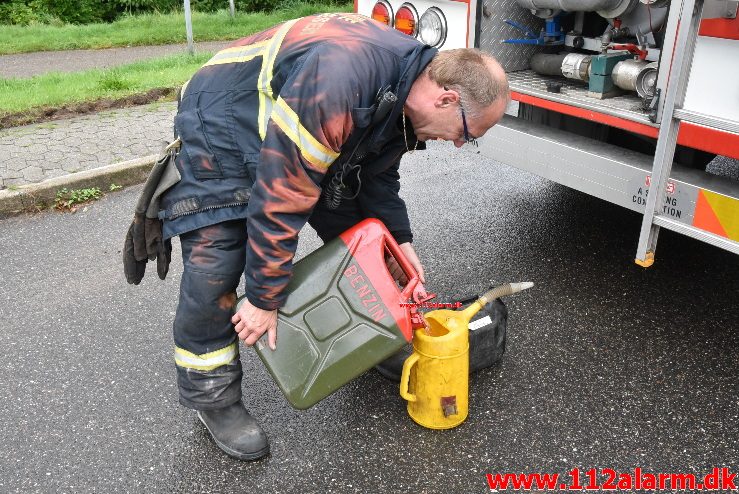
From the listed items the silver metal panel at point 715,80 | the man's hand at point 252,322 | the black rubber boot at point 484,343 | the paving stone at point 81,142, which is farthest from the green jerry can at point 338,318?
the paving stone at point 81,142

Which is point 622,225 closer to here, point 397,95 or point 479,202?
point 479,202

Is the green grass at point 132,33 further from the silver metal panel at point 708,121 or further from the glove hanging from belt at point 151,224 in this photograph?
the silver metal panel at point 708,121

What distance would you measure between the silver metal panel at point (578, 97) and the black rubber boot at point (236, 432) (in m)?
1.79

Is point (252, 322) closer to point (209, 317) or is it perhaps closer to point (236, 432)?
point (209, 317)

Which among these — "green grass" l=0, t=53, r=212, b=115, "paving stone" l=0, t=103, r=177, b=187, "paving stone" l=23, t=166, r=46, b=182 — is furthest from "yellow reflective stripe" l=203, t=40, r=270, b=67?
"green grass" l=0, t=53, r=212, b=115

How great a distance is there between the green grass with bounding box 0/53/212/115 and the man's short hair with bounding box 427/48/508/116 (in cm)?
468

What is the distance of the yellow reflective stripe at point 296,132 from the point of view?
5.75 feet

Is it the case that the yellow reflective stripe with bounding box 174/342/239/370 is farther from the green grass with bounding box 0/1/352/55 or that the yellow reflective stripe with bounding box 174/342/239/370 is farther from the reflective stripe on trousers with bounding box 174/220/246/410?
the green grass with bounding box 0/1/352/55

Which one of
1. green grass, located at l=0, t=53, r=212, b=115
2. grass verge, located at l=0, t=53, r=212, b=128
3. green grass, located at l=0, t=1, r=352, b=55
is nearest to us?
grass verge, located at l=0, t=53, r=212, b=128

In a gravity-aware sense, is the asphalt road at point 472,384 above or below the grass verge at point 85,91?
below

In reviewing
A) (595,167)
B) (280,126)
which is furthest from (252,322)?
(595,167)

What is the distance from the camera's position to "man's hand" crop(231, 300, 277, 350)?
2.03 meters

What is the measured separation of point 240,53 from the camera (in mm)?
2070

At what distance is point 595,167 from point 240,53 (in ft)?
4.75
